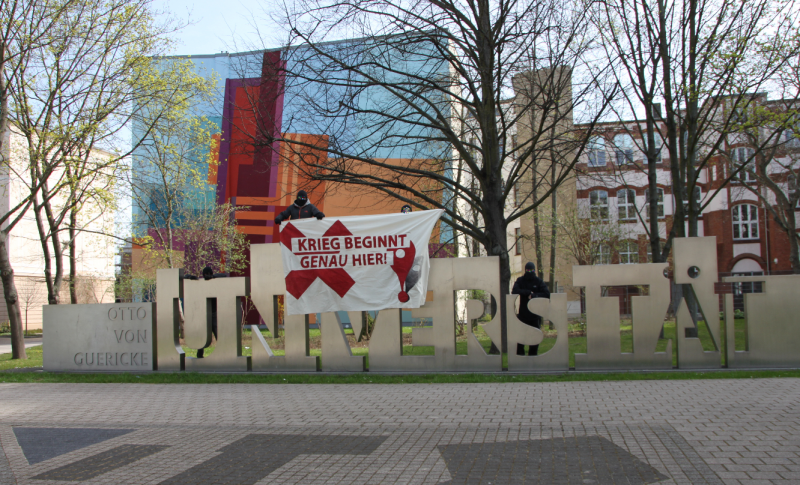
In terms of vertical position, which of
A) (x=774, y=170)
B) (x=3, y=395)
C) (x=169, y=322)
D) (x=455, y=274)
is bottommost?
(x=3, y=395)

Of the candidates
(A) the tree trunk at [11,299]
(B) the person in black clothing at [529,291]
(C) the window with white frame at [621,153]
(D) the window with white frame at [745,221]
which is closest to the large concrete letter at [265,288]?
(B) the person in black clothing at [529,291]

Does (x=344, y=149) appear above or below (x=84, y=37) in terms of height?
below

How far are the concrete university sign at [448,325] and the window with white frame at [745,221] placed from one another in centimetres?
3566

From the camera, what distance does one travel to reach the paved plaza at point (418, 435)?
17.5ft

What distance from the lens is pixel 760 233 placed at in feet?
139

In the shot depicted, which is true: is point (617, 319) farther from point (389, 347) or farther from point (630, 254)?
point (630, 254)

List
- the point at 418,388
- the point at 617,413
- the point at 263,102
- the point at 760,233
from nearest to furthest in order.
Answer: the point at 617,413, the point at 418,388, the point at 263,102, the point at 760,233

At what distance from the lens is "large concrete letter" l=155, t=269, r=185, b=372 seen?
41.5 ft

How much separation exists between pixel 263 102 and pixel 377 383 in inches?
269

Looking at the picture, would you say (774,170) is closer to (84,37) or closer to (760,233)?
(760,233)

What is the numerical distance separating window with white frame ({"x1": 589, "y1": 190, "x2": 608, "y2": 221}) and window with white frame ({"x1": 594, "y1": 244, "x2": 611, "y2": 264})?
162cm

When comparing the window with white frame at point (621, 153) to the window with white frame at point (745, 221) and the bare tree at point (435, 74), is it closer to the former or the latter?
the bare tree at point (435, 74)

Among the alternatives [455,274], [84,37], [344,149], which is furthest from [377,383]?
[84,37]

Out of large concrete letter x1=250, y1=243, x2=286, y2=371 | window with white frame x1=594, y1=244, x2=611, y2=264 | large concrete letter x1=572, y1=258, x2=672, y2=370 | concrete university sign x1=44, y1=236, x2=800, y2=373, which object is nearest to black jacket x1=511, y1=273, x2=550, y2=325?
concrete university sign x1=44, y1=236, x2=800, y2=373
